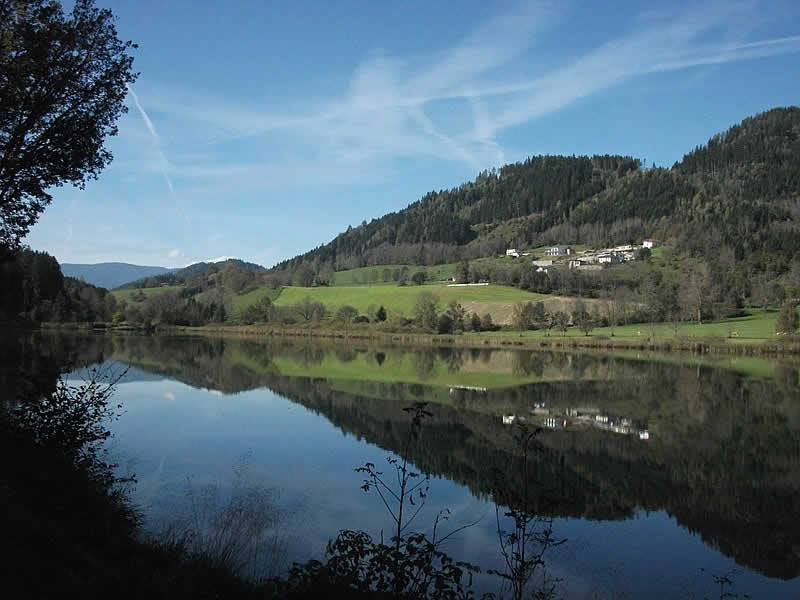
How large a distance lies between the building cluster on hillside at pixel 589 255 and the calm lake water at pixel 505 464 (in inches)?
4384

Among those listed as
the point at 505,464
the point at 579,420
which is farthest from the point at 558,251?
the point at 505,464

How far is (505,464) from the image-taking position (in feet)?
55.9

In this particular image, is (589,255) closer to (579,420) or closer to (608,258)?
(608,258)

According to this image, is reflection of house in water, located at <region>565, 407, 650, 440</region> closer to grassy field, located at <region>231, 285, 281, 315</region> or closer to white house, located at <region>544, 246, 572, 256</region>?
grassy field, located at <region>231, 285, 281, 315</region>

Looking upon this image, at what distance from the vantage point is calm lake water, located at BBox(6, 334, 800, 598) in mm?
11328

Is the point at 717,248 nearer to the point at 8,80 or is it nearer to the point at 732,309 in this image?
the point at 732,309

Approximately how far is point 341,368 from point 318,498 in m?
34.2

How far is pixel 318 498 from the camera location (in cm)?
1409

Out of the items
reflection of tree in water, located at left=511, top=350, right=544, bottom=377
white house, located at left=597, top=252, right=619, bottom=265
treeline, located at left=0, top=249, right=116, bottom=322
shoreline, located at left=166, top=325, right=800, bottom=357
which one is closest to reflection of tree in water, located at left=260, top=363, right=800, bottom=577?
reflection of tree in water, located at left=511, top=350, right=544, bottom=377

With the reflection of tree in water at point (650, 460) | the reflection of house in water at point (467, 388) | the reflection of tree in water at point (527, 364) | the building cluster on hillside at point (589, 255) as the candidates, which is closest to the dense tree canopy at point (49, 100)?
the reflection of tree in water at point (650, 460)

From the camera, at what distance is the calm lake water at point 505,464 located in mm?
11328

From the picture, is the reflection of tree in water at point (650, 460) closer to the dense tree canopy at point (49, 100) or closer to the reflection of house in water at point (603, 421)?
the reflection of house in water at point (603, 421)

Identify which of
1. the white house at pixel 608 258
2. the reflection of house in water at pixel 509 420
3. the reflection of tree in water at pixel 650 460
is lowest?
the reflection of tree in water at pixel 650 460

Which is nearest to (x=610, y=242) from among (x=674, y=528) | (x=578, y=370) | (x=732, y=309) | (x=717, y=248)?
(x=717, y=248)
